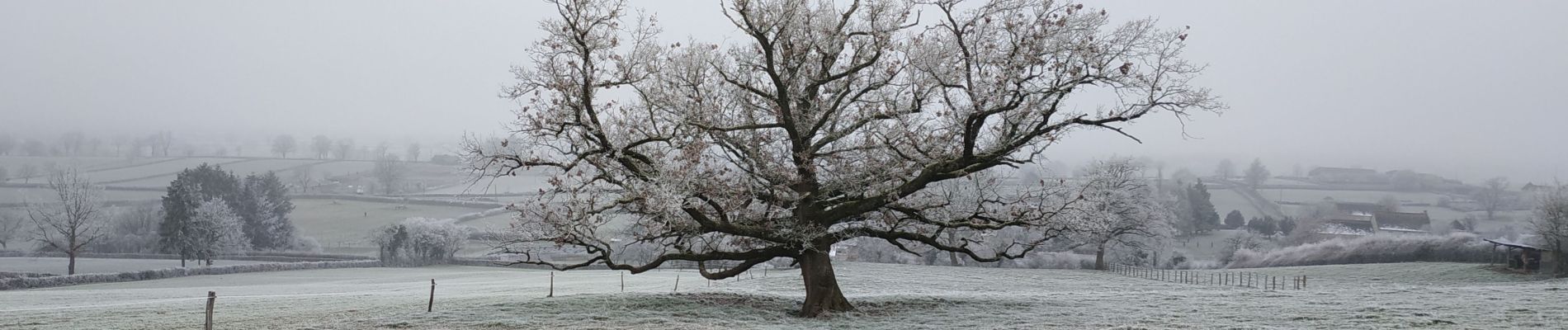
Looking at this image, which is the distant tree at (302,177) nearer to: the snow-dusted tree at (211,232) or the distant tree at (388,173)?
the distant tree at (388,173)

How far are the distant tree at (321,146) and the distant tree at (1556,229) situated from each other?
164 metres

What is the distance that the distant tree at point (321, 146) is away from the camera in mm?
164250

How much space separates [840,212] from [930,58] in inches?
148

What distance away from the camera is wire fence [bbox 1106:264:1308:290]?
40281mm

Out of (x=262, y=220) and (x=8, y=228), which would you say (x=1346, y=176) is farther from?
(x=8, y=228)

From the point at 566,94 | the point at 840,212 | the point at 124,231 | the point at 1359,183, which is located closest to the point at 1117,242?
the point at 840,212

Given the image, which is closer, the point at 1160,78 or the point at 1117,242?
the point at 1160,78

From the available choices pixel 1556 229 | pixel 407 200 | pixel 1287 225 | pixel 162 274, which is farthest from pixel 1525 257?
pixel 407 200

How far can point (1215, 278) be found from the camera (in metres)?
49.4

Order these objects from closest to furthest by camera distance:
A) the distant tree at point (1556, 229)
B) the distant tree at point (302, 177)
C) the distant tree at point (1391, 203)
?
the distant tree at point (1556, 229) < the distant tree at point (1391, 203) < the distant tree at point (302, 177)

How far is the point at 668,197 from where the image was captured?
14.8 metres

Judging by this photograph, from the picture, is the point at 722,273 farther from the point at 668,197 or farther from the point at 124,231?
the point at 124,231

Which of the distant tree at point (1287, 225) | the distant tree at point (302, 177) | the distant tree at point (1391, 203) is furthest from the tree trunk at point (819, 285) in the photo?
the distant tree at point (302, 177)

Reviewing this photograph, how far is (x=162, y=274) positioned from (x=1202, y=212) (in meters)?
86.4
